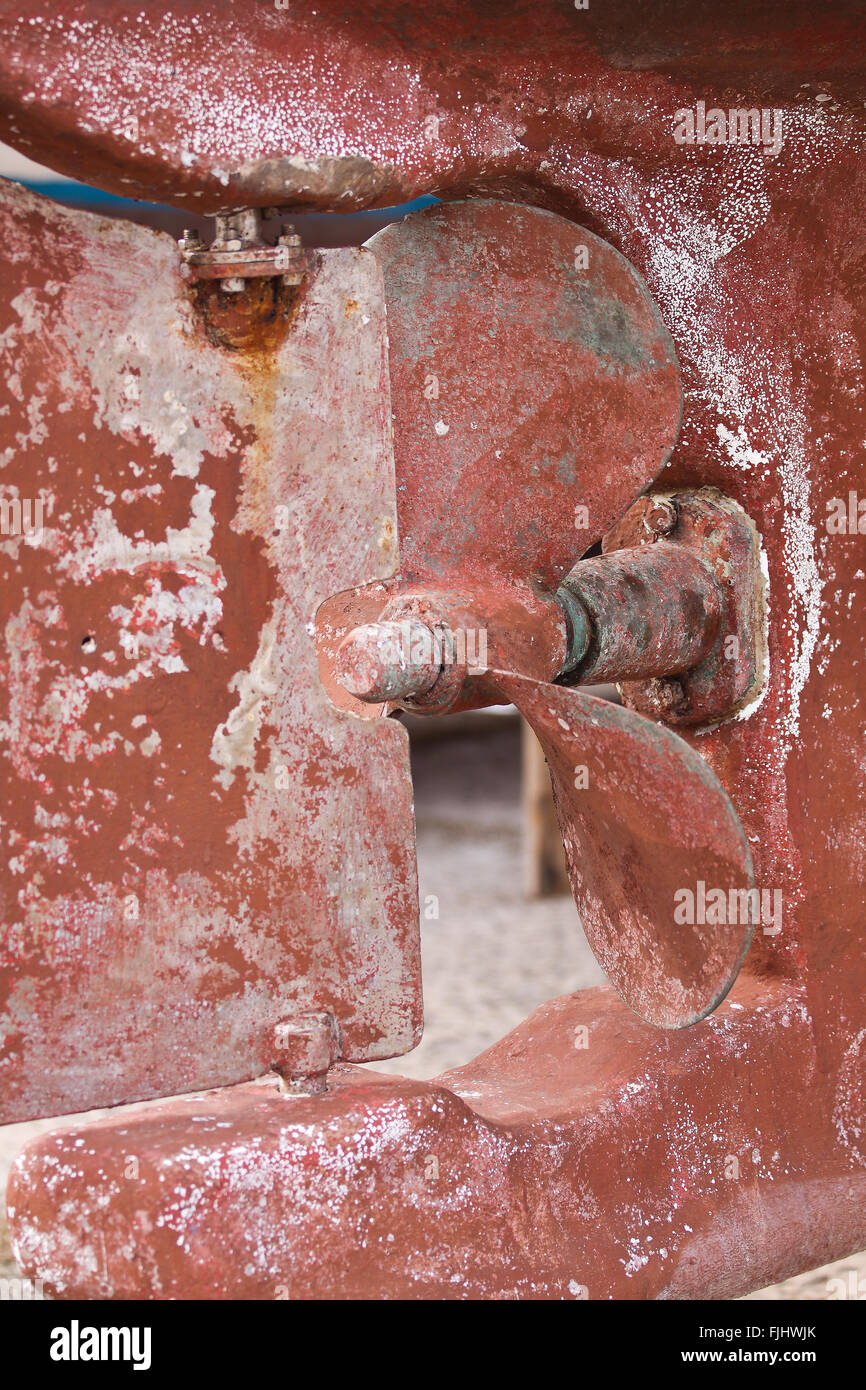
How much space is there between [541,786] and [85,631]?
170 inches

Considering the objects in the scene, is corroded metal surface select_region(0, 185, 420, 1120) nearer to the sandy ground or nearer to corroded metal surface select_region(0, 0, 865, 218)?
corroded metal surface select_region(0, 0, 865, 218)

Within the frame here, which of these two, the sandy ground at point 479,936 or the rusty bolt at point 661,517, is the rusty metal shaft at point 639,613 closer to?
the rusty bolt at point 661,517

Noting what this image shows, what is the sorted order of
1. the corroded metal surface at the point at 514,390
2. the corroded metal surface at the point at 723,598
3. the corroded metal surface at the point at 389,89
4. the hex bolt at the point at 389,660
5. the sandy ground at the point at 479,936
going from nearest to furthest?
the corroded metal surface at the point at 389,89 → the hex bolt at the point at 389,660 → the corroded metal surface at the point at 514,390 → the corroded metal surface at the point at 723,598 → the sandy ground at the point at 479,936

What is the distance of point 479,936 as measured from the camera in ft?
17.9

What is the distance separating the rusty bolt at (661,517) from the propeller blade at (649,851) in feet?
1.35

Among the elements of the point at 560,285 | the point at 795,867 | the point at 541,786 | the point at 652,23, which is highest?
the point at 652,23

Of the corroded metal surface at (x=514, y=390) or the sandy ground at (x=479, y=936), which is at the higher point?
the corroded metal surface at (x=514, y=390)

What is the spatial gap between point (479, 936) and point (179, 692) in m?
4.05

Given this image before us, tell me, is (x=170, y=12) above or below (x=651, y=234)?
above

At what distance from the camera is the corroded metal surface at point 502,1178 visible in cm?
150

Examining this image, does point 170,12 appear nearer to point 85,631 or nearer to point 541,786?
point 85,631

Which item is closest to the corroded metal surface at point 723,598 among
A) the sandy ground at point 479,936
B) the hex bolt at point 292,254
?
the hex bolt at point 292,254

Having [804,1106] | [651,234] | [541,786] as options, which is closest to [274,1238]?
[804,1106]

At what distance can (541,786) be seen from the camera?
5.71m
